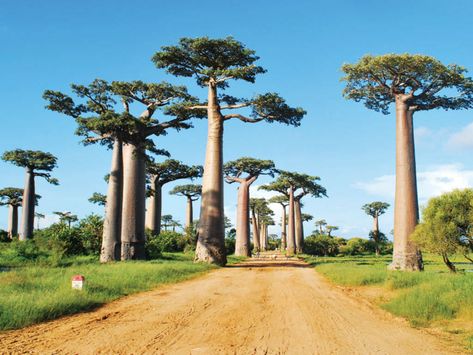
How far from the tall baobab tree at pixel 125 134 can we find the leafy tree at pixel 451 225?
13.9m

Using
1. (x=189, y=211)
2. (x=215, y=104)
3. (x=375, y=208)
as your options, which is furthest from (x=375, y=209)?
(x=215, y=104)

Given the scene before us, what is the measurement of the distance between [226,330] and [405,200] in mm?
13727

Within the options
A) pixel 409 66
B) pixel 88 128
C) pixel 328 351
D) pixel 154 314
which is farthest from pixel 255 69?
pixel 328 351

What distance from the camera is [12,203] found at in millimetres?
50219

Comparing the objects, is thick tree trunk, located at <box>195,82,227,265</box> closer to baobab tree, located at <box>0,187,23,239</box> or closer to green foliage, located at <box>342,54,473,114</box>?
green foliage, located at <box>342,54,473,114</box>

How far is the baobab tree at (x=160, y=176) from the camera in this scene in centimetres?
3731

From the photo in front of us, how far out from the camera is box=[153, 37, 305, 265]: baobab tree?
21266 mm

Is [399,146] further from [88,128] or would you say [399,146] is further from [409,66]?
[88,128]

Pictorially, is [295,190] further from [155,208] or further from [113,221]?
[113,221]

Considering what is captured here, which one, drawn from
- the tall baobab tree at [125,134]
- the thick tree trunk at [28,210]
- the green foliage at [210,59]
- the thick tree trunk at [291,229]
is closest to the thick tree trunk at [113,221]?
the tall baobab tree at [125,134]

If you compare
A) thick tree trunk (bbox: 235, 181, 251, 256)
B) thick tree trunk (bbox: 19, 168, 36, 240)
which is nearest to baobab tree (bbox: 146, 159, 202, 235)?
thick tree trunk (bbox: 235, 181, 251, 256)

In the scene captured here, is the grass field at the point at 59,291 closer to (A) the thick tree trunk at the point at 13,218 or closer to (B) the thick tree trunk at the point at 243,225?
(B) the thick tree trunk at the point at 243,225

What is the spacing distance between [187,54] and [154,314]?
17.4 meters

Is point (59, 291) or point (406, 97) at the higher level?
point (406, 97)
